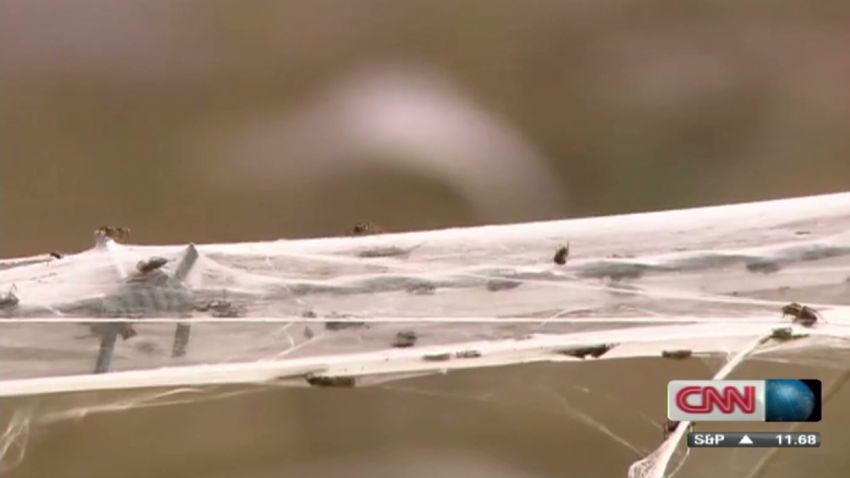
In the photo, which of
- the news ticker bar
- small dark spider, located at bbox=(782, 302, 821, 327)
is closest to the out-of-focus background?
small dark spider, located at bbox=(782, 302, 821, 327)

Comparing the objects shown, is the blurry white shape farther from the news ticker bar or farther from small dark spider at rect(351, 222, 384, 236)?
the news ticker bar

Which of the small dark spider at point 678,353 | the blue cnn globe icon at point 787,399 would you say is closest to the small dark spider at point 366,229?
the small dark spider at point 678,353

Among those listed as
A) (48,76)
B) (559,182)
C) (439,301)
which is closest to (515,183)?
(559,182)

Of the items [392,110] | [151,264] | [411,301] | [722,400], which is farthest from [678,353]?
[151,264]

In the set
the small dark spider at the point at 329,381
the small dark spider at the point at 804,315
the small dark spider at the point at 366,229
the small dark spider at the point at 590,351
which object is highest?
the small dark spider at the point at 366,229

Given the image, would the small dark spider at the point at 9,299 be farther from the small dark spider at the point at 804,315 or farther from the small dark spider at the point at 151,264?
the small dark spider at the point at 804,315

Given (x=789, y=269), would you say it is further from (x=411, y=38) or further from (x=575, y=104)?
(x=411, y=38)
